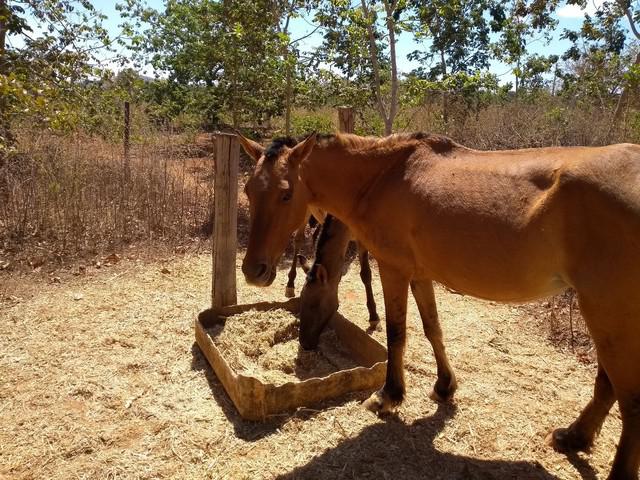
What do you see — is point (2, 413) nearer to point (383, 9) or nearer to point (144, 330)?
point (144, 330)

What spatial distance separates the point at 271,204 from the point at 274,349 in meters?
1.70

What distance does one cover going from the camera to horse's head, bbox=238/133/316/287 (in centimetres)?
284

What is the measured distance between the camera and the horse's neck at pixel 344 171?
314 cm

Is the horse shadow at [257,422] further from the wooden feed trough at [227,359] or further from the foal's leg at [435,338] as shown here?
the foal's leg at [435,338]

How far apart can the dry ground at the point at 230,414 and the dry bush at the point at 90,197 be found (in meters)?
1.77

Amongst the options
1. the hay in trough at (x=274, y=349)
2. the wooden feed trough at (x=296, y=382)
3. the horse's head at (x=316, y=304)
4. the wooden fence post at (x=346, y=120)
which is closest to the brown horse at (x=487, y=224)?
the wooden feed trough at (x=296, y=382)

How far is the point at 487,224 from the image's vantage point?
2416 mm

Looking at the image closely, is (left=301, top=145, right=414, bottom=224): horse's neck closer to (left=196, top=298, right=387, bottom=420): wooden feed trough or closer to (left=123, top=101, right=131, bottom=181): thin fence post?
(left=196, top=298, right=387, bottom=420): wooden feed trough

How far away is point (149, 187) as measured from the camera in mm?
7316

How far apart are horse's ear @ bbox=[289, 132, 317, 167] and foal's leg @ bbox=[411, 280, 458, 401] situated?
1349 mm

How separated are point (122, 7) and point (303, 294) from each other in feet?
66.0

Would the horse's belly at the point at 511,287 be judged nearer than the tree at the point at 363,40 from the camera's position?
Yes

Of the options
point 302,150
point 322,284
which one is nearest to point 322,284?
point 322,284

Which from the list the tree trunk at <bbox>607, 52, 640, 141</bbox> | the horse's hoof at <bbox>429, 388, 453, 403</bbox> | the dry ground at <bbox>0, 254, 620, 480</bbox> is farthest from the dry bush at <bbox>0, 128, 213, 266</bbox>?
the tree trunk at <bbox>607, 52, 640, 141</bbox>
